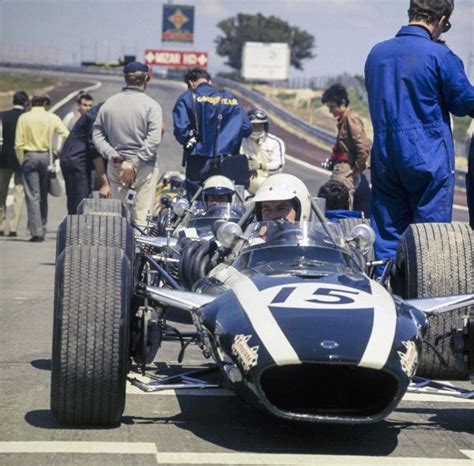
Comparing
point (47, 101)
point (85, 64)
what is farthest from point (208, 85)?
point (85, 64)

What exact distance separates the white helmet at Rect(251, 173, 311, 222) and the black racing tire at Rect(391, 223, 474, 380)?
66cm

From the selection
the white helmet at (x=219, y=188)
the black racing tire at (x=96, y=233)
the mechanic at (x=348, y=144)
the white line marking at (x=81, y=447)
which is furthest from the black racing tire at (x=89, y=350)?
the mechanic at (x=348, y=144)

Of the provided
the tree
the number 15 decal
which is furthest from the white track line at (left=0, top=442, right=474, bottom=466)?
the tree

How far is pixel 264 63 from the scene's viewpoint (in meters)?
106

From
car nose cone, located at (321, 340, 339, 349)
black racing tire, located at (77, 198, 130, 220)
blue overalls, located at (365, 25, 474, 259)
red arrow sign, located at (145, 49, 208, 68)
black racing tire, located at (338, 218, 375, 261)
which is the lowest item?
red arrow sign, located at (145, 49, 208, 68)

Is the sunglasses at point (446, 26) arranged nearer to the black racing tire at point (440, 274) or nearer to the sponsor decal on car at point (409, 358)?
the black racing tire at point (440, 274)

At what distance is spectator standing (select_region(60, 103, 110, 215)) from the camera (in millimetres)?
15398

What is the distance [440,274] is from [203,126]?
7573 mm

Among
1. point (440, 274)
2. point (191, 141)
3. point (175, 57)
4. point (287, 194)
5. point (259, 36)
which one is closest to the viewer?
point (440, 274)

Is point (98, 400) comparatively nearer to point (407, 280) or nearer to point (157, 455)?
point (157, 455)

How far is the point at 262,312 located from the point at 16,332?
3.83 metres

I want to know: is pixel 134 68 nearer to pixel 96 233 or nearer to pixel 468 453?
pixel 96 233

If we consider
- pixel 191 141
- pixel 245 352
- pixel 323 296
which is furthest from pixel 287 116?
pixel 245 352

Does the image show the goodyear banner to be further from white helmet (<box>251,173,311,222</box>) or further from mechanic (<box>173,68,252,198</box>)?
white helmet (<box>251,173,311,222</box>)
